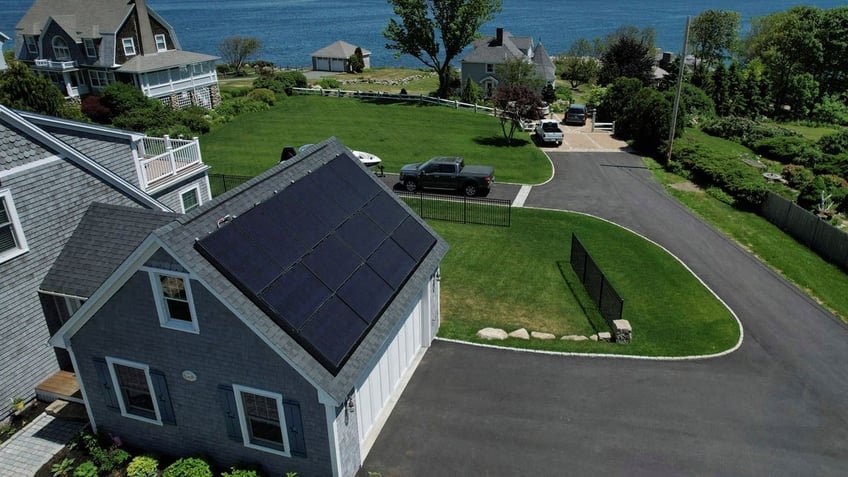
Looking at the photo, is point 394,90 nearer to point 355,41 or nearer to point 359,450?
point 359,450

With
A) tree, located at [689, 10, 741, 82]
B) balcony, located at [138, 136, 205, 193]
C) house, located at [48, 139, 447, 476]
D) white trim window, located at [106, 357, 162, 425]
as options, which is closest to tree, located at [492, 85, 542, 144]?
balcony, located at [138, 136, 205, 193]

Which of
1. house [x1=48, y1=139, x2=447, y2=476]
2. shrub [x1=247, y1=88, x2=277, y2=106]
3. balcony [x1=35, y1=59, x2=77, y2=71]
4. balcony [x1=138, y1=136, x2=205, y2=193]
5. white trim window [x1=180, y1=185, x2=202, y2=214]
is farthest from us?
shrub [x1=247, y1=88, x2=277, y2=106]

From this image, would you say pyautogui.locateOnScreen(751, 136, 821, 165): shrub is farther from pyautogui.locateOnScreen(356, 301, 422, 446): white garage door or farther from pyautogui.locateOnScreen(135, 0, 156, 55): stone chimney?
pyautogui.locateOnScreen(135, 0, 156, 55): stone chimney

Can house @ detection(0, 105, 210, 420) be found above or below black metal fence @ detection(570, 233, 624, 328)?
above

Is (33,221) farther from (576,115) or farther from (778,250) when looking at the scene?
(576,115)

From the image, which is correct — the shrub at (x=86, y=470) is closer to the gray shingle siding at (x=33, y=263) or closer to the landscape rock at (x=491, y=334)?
the gray shingle siding at (x=33, y=263)

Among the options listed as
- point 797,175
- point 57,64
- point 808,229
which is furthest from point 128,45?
point 797,175
